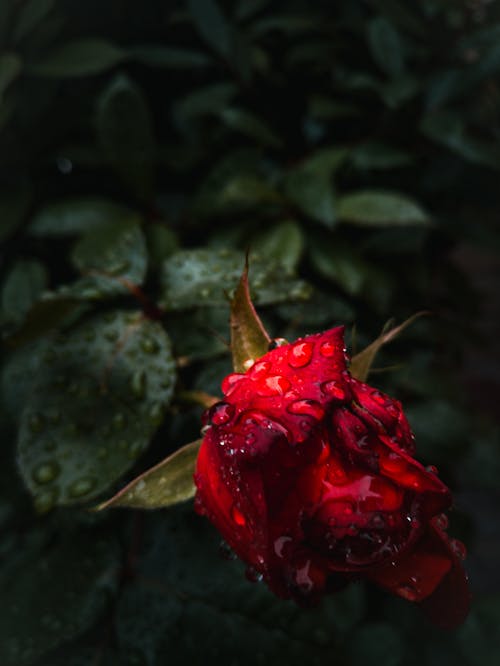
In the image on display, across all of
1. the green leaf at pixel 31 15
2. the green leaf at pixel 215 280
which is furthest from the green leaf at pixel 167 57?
the green leaf at pixel 215 280

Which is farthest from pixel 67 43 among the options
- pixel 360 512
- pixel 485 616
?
pixel 485 616

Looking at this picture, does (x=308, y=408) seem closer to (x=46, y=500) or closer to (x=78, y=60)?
(x=46, y=500)

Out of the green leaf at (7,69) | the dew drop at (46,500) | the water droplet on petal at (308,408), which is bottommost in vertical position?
the dew drop at (46,500)

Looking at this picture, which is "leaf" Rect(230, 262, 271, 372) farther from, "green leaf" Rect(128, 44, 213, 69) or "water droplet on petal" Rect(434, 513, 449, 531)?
"green leaf" Rect(128, 44, 213, 69)

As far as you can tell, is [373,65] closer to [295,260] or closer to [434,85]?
[434,85]

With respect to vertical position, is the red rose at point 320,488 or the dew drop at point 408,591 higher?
the red rose at point 320,488

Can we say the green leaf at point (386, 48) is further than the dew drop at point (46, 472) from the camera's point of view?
Yes

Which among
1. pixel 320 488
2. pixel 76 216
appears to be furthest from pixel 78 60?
pixel 320 488

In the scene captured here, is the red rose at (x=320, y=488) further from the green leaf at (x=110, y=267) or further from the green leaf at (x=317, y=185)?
the green leaf at (x=317, y=185)
